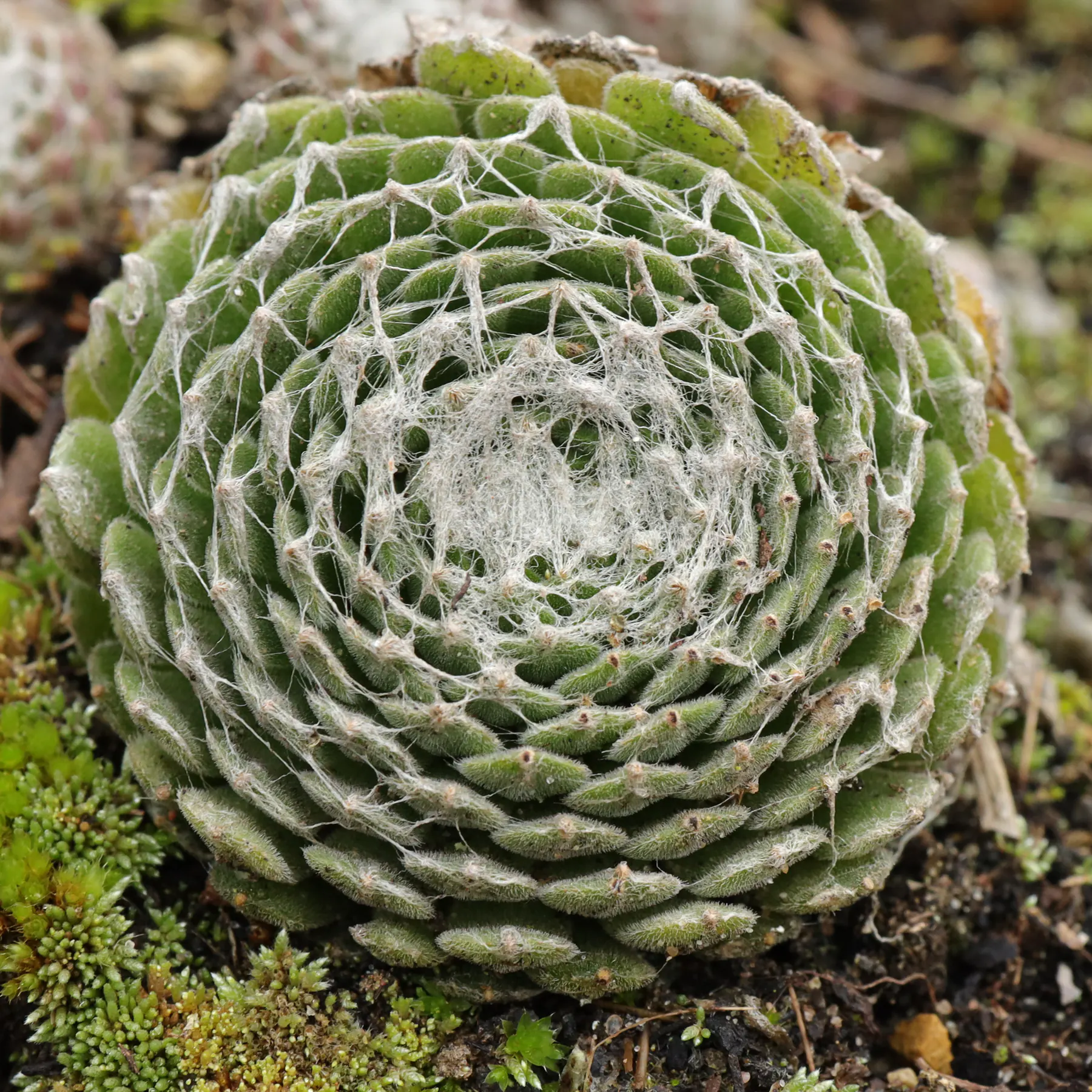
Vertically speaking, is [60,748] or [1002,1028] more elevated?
[60,748]

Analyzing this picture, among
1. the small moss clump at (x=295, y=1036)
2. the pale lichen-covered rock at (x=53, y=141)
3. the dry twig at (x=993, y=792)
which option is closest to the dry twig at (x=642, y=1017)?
the small moss clump at (x=295, y=1036)

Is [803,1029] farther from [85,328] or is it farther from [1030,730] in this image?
[85,328]

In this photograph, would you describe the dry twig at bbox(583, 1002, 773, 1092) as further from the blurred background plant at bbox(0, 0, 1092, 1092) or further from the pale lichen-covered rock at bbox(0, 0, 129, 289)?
the pale lichen-covered rock at bbox(0, 0, 129, 289)

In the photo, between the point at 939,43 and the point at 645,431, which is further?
the point at 939,43

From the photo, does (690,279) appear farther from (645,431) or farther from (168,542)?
(168,542)

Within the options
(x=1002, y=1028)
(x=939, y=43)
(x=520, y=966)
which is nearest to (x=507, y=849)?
(x=520, y=966)

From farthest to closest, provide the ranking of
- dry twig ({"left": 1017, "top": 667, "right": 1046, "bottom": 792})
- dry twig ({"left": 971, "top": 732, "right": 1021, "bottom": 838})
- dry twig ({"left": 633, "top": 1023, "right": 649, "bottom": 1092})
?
dry twig ({"left": 1017, "top": 667, "right": 1046, "bottom": 792}), dry twig ({"left": 971, "top": 732, "right": 1021, "bottom": 838}), dry twig ({"left": 633, "top": 1023, "right": 649, "bottom": 1092})

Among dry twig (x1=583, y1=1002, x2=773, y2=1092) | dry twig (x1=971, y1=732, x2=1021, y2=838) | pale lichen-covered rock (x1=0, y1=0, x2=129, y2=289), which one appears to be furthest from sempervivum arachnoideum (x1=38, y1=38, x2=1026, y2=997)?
pale lichen-covered rock (x1=0, y1=0, x2=129, y2=289)
